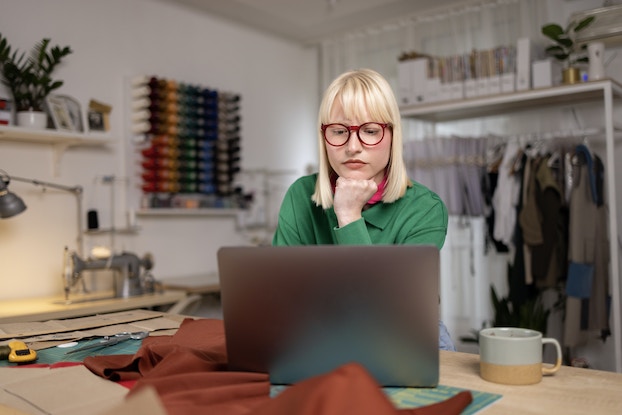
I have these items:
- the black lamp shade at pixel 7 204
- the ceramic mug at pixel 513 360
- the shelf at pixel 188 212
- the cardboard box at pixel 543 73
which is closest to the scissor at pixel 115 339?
the ceramic mug at pixel 513 360

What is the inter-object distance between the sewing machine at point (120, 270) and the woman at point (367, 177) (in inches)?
67.2

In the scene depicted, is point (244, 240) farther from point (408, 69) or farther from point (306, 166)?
point (408, 69)

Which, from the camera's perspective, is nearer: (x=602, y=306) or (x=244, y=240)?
(x=602, y=306)

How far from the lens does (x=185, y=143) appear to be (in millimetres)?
3994

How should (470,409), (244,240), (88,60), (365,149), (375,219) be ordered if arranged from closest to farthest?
(470,409)
(365,149)
(375,219)
(88,60)
(244,240)

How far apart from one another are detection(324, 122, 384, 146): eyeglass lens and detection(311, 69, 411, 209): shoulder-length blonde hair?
23 mm

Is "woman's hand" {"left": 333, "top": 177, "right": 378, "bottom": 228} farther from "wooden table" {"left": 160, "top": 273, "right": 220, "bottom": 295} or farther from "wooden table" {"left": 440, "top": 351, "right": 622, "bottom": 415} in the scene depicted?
"wooden table" {"left": 160, "top": 273, "right": 220, "bottom": 295}

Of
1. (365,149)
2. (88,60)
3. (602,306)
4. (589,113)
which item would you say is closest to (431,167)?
(589,113)

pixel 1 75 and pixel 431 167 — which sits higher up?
pixel 1 75

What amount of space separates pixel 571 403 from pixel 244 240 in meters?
3.79

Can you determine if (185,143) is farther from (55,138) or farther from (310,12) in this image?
(310,12)

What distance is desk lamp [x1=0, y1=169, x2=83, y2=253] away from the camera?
275 cm

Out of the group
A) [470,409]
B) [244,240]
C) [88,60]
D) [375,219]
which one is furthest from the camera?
[244,240]

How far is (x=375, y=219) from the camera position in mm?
1593
